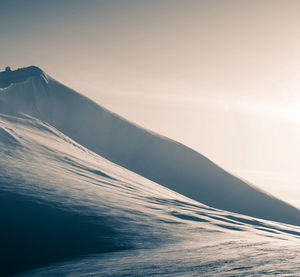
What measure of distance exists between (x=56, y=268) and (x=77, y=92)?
56353 millimetres

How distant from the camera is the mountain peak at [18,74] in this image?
60300mm

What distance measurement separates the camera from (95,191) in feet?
64.1

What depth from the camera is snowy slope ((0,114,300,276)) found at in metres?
9.01

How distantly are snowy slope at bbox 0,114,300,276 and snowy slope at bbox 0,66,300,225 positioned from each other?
80.4ft

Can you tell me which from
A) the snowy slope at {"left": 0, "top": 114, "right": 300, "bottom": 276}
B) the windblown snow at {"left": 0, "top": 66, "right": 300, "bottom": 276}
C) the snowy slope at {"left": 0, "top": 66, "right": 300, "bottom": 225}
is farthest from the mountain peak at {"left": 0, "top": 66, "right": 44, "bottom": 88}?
the snowy slope at {"left": 0, "top": 114, "right": 300, "bottom": 276}

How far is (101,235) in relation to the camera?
13.3 meters

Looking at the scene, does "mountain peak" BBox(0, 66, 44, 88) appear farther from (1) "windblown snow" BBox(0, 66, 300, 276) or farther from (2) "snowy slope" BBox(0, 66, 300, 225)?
(1) "windblown snow" BBox(0, 66, 300, 276)

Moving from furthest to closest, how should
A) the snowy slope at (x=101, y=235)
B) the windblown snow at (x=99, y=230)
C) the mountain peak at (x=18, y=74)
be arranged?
the mountain peak at (x=18, y=74), the windblown snow at (x=99, y=230), the snowy slope at (x=101, y=235)

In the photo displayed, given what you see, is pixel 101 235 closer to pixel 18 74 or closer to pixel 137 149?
pixel 137 149

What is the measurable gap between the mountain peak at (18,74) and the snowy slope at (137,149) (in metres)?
0.68

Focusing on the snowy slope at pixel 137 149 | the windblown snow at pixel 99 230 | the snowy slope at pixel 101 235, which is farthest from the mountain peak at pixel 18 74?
the snowy slope at pixel 101 235

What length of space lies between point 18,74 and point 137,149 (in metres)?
30.5

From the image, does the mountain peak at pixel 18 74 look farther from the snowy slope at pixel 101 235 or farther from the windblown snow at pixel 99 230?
the snowy slope at pixel 101 235

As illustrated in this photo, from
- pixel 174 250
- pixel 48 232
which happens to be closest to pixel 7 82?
pixel 48 232
